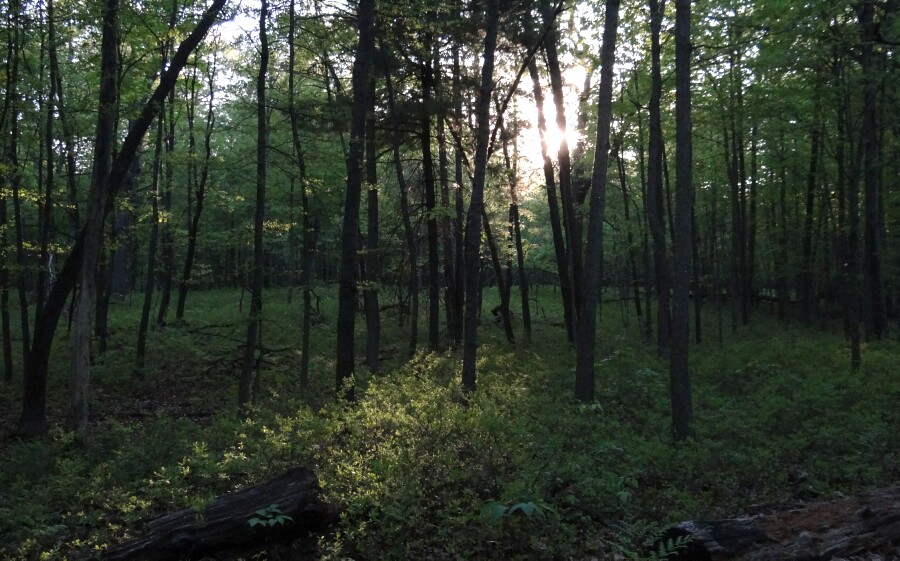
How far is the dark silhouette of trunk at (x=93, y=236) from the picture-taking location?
9641mm

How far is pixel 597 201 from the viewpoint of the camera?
11.3 metres

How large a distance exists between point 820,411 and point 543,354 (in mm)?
7740

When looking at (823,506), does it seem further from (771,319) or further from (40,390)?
(771,319)

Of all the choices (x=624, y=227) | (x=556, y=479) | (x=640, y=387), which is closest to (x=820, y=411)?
(x=640, y=387)

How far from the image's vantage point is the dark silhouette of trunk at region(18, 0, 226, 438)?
408 inches

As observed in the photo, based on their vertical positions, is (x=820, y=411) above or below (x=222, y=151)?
below

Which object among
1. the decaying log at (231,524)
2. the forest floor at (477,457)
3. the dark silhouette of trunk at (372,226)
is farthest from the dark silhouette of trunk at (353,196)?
the decaying log at (231,524)

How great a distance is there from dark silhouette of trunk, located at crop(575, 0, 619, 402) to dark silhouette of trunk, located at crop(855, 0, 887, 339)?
15.0 feet

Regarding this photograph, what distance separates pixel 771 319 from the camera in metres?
29.3

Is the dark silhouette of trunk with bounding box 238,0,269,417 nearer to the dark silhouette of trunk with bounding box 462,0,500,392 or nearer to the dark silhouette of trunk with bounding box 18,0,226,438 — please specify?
the dark silhouette of trunk with bounding box 18,0,226,438

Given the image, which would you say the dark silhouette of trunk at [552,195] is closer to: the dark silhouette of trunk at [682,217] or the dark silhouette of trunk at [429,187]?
the dark silhouette of trunk at [429,187]

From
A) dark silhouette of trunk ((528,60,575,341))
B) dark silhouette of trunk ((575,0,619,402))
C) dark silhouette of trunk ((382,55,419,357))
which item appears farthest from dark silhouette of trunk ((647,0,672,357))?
dark silhouette of trunk ((382,55,419,357))

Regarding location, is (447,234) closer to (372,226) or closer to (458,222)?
(458,222)

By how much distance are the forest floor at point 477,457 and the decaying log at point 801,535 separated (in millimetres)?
620
